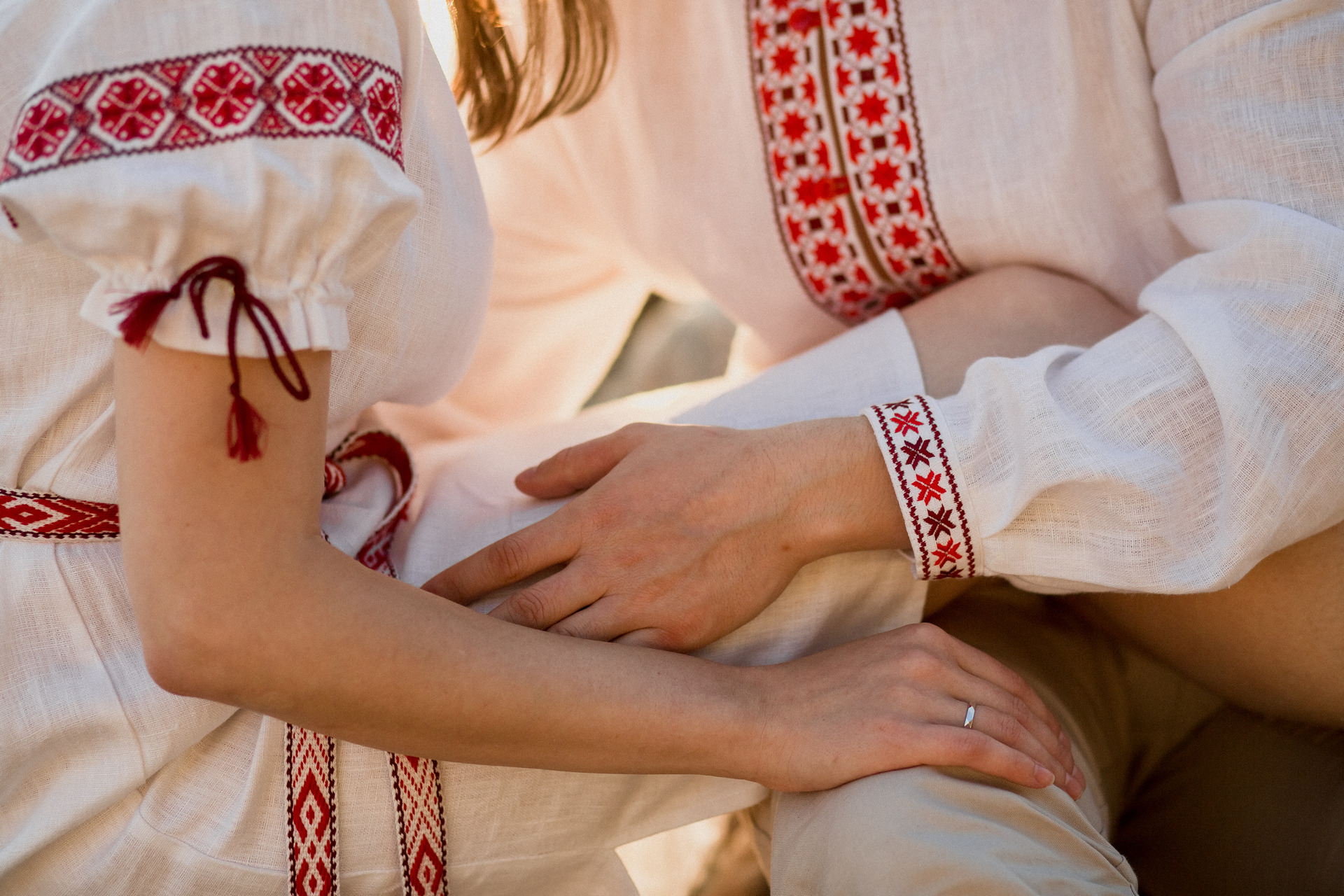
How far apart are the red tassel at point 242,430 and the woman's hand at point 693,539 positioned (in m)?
0.25

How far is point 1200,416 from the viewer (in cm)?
72

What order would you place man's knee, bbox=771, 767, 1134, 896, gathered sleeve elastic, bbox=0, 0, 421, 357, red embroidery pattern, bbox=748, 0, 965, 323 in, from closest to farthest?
gathered sleeve elastic, bbox=0, 0, 421, 357 → man's knee, bbox=771, 767, 1134, 896 → red embroidery pattern, bbox=748, 0, 965, 323

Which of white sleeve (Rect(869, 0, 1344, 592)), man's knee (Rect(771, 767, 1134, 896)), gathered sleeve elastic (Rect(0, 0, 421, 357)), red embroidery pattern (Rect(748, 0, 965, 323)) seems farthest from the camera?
red embroidery pattern (Rect(748, 0, 965, 323))

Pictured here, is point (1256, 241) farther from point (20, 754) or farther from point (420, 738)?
point (20, 754)

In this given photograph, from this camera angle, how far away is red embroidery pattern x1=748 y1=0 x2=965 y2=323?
89 cm

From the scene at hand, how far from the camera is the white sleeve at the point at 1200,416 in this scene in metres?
0.70

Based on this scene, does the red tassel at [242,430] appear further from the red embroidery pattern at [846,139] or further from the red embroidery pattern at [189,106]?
the red embroidery pattern at [846,139]

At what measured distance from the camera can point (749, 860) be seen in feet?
3.95

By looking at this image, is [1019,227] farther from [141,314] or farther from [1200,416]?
[141,314]

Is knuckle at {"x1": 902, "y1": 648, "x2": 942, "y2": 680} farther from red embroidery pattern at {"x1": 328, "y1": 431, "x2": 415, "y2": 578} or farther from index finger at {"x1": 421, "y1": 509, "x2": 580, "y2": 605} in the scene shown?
red embroidery pattern at {"x1": 328, "y1": 431, "x2": 415, "y2": 578}

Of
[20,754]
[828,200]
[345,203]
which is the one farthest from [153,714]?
[828,200]

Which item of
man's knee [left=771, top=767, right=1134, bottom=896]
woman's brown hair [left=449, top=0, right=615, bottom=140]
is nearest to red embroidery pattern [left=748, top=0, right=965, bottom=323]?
woman's brown hair [left=449, top=0, right=615, bottom=140]

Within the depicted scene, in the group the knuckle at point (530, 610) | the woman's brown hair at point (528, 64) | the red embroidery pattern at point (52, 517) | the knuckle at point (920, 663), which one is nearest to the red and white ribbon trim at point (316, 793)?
the red embroidery pattern at point (52, 517)

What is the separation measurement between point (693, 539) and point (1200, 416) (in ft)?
1.23
